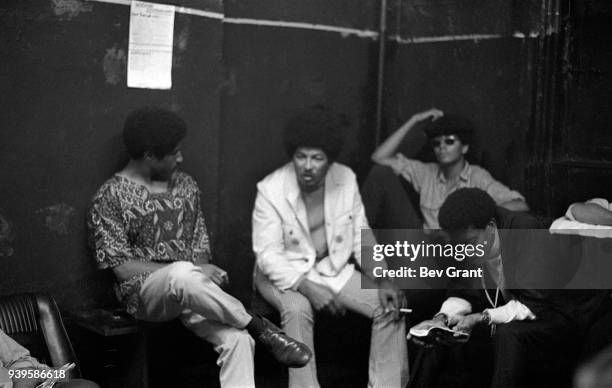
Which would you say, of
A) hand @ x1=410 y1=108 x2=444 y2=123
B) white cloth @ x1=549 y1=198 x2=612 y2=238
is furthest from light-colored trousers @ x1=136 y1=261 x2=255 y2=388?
hand @ x1=410 y1=108 x2=444 y2=123

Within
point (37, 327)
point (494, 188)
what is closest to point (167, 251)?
point (37, 327)

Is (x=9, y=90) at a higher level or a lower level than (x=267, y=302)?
higher

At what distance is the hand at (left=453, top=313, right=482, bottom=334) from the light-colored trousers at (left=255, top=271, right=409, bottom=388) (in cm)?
57

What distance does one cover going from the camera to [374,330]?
4598mm

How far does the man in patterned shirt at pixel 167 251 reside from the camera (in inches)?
162

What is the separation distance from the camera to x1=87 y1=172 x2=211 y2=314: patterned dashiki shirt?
14.3 ft

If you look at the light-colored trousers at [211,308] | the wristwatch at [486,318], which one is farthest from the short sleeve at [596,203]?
the light-colored trousers at [211,308]

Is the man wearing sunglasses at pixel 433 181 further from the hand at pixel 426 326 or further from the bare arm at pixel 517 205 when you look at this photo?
the hand at pixel 426 326

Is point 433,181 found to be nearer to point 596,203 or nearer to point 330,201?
point 330,201

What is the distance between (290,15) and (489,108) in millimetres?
1452

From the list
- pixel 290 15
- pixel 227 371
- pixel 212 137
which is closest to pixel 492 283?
pixel 227 371

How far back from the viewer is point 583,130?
15.8 feet

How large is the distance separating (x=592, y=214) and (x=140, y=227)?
2.36 meters

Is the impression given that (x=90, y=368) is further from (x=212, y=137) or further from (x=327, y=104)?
(x=327, y=104)
